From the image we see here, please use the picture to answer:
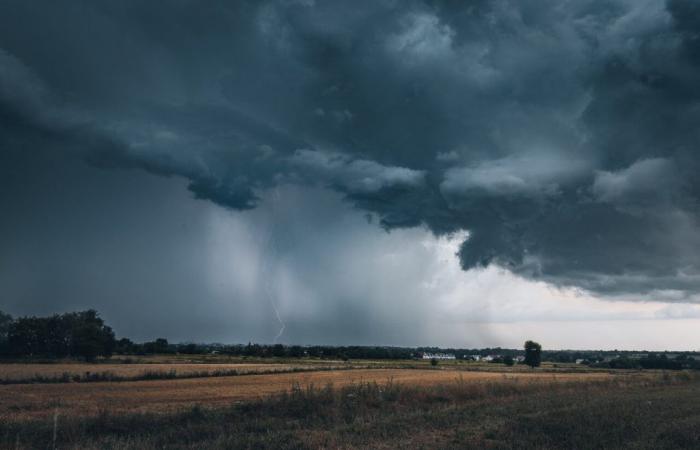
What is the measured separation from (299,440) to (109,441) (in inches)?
253

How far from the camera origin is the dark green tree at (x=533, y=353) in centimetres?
13839

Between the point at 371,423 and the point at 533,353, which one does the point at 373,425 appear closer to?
the point at 371,423

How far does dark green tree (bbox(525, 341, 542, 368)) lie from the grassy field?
387 feet

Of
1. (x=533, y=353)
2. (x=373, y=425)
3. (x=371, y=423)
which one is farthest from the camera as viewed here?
(x=533, y=353)

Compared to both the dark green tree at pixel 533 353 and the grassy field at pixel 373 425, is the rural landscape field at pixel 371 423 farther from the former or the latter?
the dark green tree at pixel 533 353

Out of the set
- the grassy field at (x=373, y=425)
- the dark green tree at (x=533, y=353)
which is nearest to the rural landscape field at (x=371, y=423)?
the grassy field at (x=373, y=425)

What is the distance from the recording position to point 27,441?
16703mm

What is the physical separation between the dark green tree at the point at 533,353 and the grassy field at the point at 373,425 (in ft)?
387

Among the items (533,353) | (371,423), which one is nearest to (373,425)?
(371,423)

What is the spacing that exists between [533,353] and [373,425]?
133 m

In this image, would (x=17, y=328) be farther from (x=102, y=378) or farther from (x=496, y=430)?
(x=496, y=430)

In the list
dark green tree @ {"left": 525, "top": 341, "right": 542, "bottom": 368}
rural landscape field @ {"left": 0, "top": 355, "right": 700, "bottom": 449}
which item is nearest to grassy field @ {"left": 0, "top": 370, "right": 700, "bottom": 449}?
rural landscape field @ {"left": 0, "top": 355, "right": 700, "bottom": 449}

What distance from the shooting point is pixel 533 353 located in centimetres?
13900

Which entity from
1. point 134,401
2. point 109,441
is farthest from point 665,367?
point 109,441
